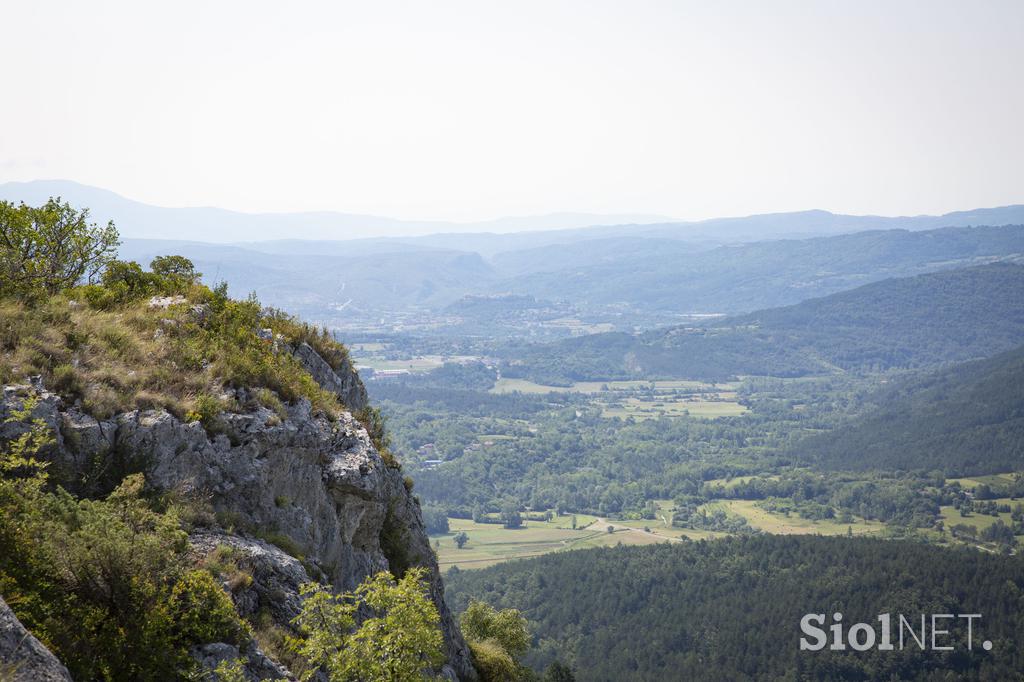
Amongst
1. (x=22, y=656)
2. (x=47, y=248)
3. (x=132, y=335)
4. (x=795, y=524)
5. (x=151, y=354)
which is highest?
(x=47, y=248)

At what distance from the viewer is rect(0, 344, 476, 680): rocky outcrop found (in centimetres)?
1369

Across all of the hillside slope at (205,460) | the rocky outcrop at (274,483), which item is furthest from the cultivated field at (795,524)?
the hillside slope at (205,460)

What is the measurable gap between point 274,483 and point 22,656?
749 centimetres

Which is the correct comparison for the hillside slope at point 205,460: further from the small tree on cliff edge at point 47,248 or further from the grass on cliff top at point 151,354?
the small tree on cliff edge at point 47,248

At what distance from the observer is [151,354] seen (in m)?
16.6

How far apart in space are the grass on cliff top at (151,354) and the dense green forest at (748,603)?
72.2 meters

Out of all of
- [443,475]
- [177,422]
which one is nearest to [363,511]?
[177,422]

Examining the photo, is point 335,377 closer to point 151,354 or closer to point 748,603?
point 151,354

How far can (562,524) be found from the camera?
15662 centimetres

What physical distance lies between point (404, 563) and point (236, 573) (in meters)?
7.73

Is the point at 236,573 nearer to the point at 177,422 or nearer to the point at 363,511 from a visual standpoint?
the point at 177,422

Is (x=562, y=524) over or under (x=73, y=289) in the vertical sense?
under

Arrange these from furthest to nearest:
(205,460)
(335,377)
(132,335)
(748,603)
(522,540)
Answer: (522,540) → (748,603) → (335,377) → (132,335) → (205,460)

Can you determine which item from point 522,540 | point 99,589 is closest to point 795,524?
point 522,540
